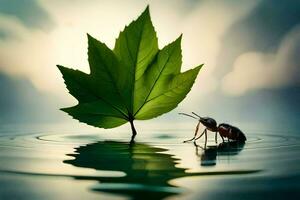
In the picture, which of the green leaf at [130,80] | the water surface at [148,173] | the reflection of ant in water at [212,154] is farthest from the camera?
the green leaf at [130,80]

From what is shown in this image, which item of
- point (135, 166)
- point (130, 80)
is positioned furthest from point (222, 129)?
point (135, 166)

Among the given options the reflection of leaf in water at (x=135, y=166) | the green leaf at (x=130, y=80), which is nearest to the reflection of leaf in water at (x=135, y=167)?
the reflection of leaf in water at (x=135, y=166)

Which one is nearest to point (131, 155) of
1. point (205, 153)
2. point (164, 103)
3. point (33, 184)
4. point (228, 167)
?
point (205, 153)

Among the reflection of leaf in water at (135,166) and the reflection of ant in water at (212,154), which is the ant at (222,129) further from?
the reflection of leaf in water at (135,166)

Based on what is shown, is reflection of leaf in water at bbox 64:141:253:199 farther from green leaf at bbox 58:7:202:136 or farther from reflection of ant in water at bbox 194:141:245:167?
green leaf at bbox 58:7:202:136

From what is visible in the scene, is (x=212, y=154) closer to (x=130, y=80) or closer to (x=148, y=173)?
(x=148, y=173)
